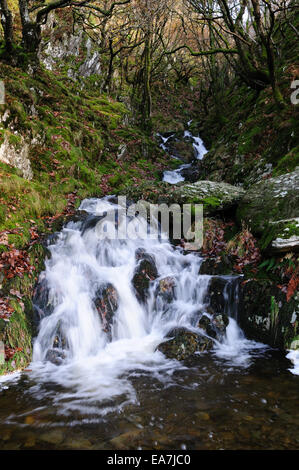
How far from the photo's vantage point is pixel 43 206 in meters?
7.67

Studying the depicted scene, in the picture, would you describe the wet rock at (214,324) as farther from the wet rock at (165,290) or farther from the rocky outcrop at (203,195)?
the rocky outcrop at (203,195)

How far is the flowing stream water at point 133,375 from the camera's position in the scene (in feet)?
9.68

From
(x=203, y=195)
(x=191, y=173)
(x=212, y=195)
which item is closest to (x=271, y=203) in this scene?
(x=212, y=195)

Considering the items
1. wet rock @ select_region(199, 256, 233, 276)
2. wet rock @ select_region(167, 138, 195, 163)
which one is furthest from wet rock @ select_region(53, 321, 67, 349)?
wet rock @ select_region(167, 138, 195, 163)

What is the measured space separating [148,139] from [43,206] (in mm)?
11629

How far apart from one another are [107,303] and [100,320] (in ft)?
1.29

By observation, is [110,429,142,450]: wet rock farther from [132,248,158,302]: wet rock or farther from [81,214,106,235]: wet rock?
[81,214,106,235]: wet rock

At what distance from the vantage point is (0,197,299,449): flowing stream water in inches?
116

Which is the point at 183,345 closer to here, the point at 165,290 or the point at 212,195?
the point at 165,290

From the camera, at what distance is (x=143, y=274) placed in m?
6.76

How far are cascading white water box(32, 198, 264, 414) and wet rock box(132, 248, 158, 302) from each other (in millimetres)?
110
